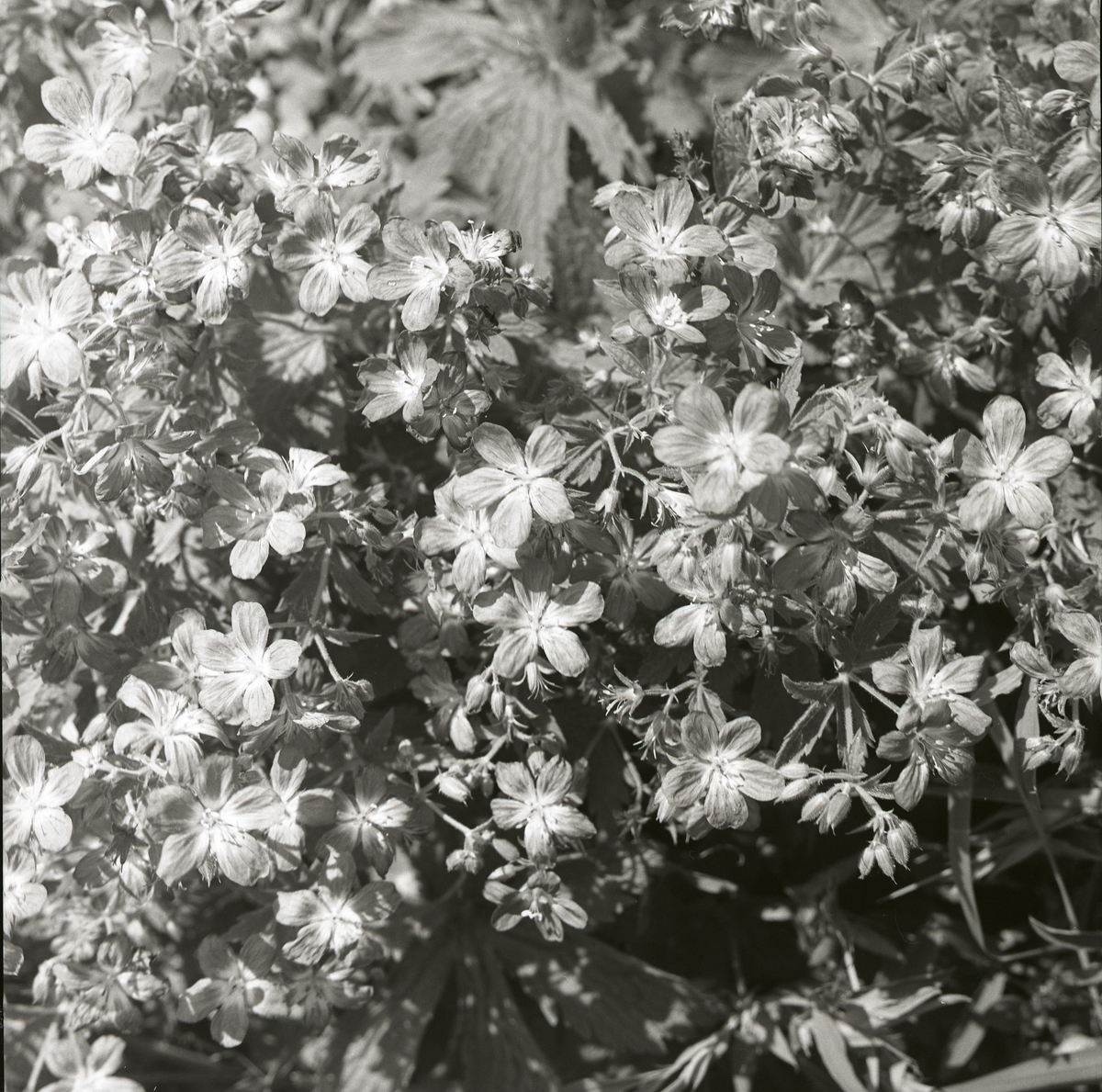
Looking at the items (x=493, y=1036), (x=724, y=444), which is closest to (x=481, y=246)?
(x=724, y=444)

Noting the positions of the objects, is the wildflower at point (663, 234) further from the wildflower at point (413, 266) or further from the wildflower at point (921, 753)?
the wildflower at point (921, 753)

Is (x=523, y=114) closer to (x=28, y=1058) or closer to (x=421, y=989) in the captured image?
(x=421, y=989)

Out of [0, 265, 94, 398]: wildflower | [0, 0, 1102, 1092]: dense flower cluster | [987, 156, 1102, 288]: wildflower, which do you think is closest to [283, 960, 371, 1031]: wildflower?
[0, 0, 1102, 1092]: dense flower cluster

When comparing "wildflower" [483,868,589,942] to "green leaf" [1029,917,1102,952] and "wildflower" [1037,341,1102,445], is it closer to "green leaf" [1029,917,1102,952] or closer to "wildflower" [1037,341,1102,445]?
"green leaf" [1029,917,1102,952]

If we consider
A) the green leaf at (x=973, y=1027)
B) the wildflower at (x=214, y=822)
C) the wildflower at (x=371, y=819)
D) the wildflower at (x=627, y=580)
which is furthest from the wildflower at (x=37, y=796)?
the green leaf at (x=973, y=1027)

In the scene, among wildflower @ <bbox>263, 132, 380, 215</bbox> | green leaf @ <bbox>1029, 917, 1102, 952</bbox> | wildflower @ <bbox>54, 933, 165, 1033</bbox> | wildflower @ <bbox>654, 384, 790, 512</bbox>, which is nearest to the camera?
wildflower @ <bbox>654, 384, 790, 512</bbox>

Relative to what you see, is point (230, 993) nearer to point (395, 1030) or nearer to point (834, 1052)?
point (395, 1030)
